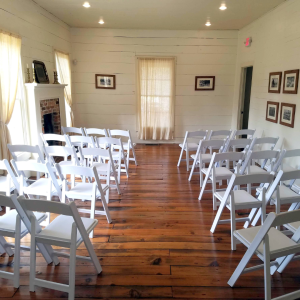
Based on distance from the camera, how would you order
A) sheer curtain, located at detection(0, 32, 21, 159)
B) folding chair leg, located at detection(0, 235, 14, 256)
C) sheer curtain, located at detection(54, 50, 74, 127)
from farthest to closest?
1. sheer curtain, located at detection(54, 50, 74, 127)
2. sheer curtain, located at detection(0, 32, 21, 159)
3. folding chair leg, located at detection(0, 235, 14, 256)

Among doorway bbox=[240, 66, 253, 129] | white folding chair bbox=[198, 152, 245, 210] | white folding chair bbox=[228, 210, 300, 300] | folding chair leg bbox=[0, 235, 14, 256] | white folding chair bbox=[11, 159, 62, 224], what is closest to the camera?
white folding chair bbox=[228, 210, 300, 300]

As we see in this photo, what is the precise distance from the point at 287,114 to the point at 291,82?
530mm

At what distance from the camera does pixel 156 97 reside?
730 cm

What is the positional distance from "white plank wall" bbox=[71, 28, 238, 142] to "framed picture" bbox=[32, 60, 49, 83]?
2.04 meters

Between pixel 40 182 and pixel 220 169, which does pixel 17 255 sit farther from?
pixel 220 169

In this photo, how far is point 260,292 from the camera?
206 cm

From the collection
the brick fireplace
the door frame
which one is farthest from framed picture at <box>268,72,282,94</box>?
the brick fireplace

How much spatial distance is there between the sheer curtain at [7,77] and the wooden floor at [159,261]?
1540 millimetres

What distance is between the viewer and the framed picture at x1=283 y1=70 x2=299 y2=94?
13.8ft

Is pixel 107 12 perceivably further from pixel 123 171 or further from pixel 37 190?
pixel 37 190

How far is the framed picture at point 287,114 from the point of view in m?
4.33

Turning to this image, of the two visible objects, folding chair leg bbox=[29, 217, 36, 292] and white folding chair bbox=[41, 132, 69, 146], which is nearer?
folding chair leg bbox=[29, 217, 36, 292]

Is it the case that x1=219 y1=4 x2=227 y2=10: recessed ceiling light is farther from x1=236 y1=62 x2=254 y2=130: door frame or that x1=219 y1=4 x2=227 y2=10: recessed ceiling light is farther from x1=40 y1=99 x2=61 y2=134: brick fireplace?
x1=40 y1=99 x2=61 y2=134: brick fireplace

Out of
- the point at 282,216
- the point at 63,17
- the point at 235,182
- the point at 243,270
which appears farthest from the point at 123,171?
the point at 63,17
